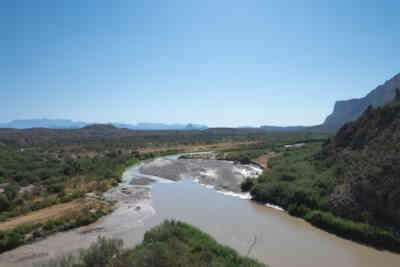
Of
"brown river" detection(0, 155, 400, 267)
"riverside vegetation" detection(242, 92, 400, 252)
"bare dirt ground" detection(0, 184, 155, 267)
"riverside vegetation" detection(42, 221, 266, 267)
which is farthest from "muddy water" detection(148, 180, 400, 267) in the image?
"riverside vegetation" detection(42, 221, 266, 267)

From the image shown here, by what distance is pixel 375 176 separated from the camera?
750 inches

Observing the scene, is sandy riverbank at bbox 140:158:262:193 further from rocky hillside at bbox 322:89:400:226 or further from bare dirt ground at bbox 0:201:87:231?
bare dirt ground at bbox 0:201:87:231

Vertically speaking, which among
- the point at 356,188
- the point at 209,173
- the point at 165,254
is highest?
the point at 356,188

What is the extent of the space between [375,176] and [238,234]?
518 inches

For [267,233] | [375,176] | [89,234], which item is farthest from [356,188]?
[89,234]

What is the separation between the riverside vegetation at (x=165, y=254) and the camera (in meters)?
11.4

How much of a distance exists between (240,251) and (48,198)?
2324 cm

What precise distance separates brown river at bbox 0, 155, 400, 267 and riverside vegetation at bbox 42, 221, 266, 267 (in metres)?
2.72

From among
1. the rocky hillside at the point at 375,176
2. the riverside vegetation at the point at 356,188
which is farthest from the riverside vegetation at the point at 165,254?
the rocky hillside at the point at 375,176

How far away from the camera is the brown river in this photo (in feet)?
49.7

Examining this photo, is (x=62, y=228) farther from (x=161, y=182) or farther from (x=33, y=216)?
(x=161, y=182)

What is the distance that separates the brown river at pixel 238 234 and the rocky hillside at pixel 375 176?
308 cm

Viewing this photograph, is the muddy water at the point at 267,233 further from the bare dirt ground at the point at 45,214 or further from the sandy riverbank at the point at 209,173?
the bare dirt ground at the point at 45,214

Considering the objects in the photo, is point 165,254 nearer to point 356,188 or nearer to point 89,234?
point 89,234
